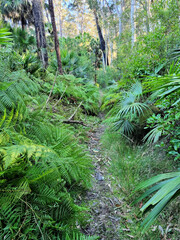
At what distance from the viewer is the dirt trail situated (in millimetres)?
1311

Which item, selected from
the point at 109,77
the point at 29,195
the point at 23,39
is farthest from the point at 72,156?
the point at 23,39

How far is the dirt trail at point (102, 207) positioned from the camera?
131 cm

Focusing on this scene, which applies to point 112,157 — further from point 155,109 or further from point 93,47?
point 93,47

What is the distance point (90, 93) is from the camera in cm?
544

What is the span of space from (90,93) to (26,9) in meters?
16.4

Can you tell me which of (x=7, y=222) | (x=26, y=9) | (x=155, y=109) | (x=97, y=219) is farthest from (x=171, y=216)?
(x=26, y=9)

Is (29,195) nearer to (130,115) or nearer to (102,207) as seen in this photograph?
(102,207)

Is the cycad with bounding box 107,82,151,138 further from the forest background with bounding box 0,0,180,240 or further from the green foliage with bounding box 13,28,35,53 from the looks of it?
the green foliage with bounding box 13,28,35,53

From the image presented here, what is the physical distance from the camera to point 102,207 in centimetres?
160

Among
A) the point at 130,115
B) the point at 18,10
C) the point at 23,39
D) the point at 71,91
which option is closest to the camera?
the point at 130,115

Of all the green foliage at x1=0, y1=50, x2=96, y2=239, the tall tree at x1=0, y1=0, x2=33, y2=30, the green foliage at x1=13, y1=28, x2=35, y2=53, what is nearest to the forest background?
the green foliage at x1=0, y1=50, x2=96, y2=239

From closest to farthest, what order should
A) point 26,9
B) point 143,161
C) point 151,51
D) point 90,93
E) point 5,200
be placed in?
point 5,200
point 143,161
point 151,51
point 90,93
point 26,9

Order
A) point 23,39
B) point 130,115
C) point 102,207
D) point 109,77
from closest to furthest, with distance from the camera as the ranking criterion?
point 102,207
point 130,115
point 109,77
point 23,39

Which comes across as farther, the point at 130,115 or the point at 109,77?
the point at 109,77
